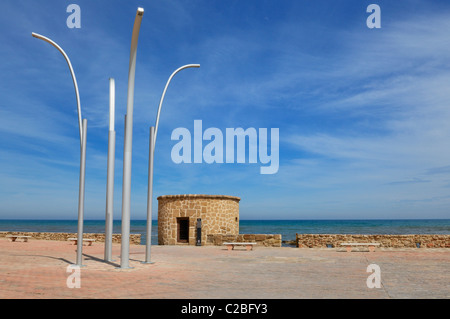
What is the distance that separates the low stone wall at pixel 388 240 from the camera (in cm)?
1906

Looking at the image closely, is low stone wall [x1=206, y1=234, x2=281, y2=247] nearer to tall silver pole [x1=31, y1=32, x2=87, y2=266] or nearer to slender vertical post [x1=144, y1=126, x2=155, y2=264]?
slender vertical post [x1=144, y1=126, x2=155, y2=264]

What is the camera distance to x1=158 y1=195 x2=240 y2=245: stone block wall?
835 inches

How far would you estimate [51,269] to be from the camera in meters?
10.1

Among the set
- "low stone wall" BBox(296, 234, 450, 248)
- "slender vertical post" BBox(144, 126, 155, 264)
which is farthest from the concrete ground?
"low stone wall" BBox(296, 234, 450, 248)

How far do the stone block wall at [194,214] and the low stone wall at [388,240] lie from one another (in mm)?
4568

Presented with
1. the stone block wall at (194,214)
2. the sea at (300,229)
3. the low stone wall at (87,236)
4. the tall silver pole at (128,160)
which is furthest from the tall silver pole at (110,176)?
the sea at (300,229)

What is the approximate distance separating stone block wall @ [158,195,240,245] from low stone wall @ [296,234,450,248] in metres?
4.57

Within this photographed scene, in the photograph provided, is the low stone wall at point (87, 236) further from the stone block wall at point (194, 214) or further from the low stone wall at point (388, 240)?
the low stone wall at point (388, 240)

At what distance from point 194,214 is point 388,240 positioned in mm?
9715

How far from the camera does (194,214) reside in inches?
838
